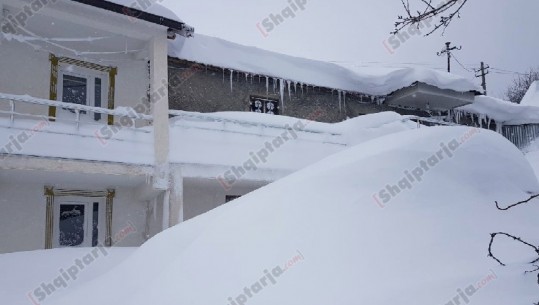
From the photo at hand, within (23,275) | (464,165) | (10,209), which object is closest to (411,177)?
(464,165)

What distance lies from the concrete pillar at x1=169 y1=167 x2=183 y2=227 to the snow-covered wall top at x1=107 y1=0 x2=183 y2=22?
3.10 metres

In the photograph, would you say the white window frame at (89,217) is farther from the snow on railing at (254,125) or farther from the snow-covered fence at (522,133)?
the snow-covered fence at (522,133)

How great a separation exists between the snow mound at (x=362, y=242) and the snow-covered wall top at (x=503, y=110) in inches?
576

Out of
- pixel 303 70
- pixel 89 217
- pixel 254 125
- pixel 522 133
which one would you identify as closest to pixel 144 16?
A: pixel 254 125

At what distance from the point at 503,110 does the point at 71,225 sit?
1822 centimetres

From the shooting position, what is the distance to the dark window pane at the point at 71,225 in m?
9.16

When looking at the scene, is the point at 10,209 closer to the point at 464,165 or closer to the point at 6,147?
the point at 6,147

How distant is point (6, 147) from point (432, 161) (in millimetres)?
6573

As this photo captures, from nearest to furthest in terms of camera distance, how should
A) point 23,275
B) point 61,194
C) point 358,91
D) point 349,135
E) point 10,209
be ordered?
point 23,275 < point 10,209 < point 61,194 < point 349,135 < point 358,91

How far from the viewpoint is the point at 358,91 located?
47.5 feet

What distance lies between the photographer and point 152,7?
8180 mm

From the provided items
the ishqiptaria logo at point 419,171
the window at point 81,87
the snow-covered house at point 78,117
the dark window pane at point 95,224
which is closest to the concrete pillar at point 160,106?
the snow-covered house at point 78,117

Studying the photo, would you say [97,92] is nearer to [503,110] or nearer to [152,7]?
[152,7]

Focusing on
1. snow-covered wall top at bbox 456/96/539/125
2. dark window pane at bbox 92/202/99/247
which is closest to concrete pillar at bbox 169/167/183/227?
dark window pane at bbox 92/202/99/247
